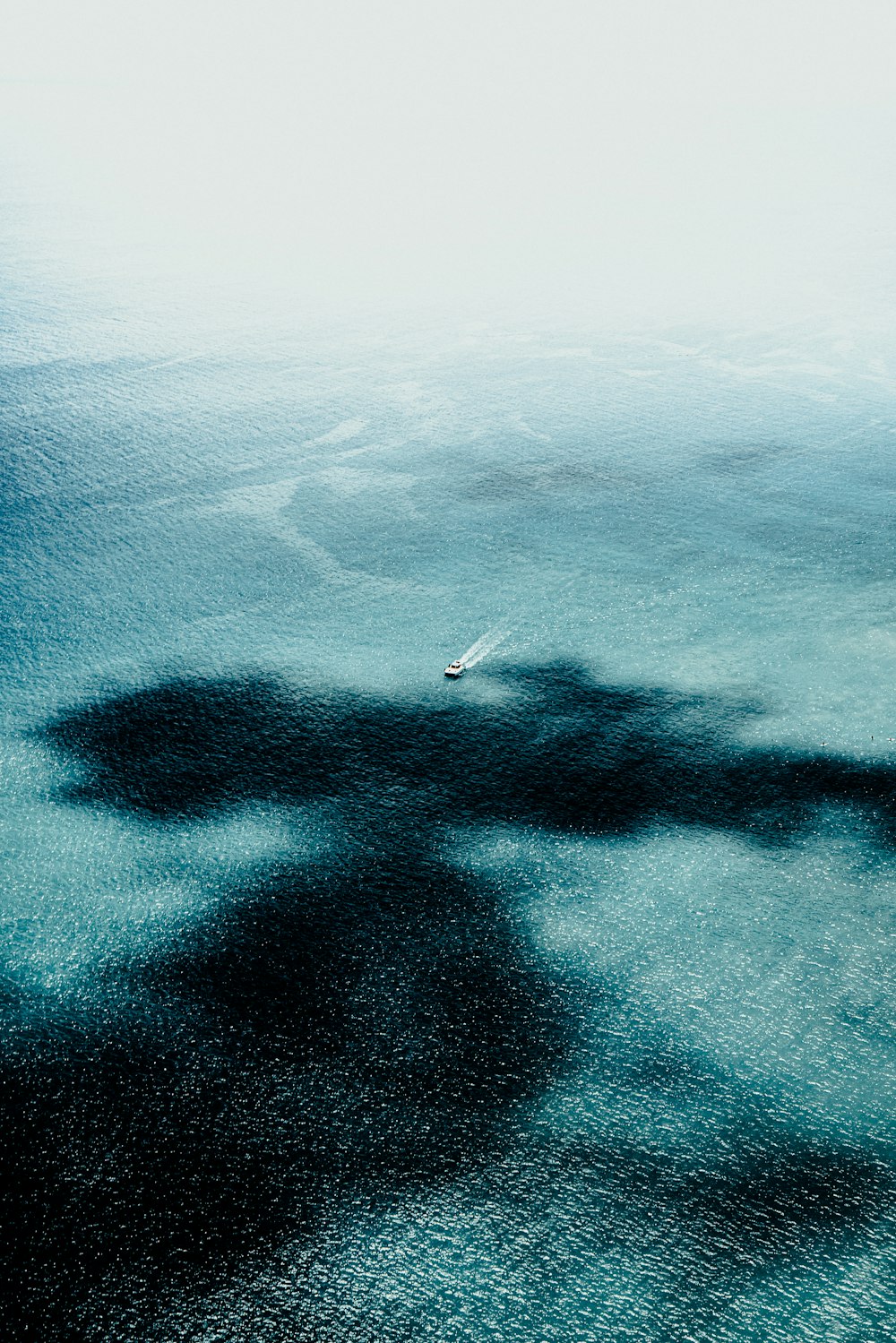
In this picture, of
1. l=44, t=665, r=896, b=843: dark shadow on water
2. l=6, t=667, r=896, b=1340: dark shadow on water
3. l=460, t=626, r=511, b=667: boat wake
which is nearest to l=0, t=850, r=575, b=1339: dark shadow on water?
l=6, t=667, r=896, b=1340: dark shadow on water

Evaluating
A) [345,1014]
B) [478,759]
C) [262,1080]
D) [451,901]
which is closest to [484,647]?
[478,759]

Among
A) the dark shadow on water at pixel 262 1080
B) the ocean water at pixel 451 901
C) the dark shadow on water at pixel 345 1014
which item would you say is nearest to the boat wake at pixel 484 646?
the ocean water at pixel 451 901

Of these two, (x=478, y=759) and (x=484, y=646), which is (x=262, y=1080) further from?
(x=484, y=646)

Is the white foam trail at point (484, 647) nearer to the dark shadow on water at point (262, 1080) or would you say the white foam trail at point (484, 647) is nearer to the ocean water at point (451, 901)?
the ocean water at point (451, 901)

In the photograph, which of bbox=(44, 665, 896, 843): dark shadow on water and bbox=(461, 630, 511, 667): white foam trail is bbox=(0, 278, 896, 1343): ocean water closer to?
bbox=(44, 665, 896, 843): dark shadow on water

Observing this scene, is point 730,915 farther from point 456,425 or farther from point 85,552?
point 456,425

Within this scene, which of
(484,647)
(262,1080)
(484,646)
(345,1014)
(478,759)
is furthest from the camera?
(484,646)

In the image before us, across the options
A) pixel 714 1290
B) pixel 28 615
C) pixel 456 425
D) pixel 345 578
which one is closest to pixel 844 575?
pixel 345 578
